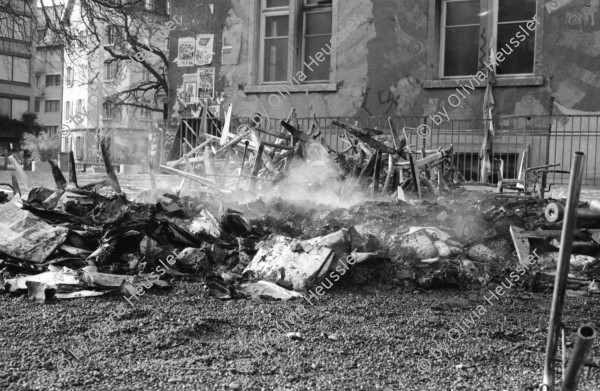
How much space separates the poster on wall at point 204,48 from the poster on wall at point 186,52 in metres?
0.19

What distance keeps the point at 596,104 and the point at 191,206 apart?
8536 millimetres

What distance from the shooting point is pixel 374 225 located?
20.2ft

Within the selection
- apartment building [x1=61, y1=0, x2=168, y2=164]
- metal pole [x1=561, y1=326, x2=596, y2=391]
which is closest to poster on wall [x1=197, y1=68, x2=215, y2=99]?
apartment building [x1=61, y1=0, x2=168, y2=164]

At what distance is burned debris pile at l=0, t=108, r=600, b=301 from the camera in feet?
16.1

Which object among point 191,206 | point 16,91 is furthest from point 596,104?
point 16,91

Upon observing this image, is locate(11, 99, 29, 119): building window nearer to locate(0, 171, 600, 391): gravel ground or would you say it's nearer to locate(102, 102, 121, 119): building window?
locate(102, 102, 121, 119): building window

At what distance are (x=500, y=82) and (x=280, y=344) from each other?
34.5ft

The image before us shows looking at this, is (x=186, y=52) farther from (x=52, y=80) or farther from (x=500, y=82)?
(x=52, y=80)

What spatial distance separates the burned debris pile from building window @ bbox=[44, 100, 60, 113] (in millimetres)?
Result: 72574

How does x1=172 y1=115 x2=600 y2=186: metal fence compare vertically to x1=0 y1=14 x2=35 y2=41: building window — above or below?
below

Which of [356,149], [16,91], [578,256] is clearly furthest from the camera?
[16,91]

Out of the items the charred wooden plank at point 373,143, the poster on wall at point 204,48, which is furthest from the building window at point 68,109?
the charred wooden plank at point 373,143

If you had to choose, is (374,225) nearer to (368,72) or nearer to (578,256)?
(578,256)

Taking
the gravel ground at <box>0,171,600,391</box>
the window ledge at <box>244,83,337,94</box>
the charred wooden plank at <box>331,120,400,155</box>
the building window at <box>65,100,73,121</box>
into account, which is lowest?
the gravel ground at <box>0,171,600,391</box>
